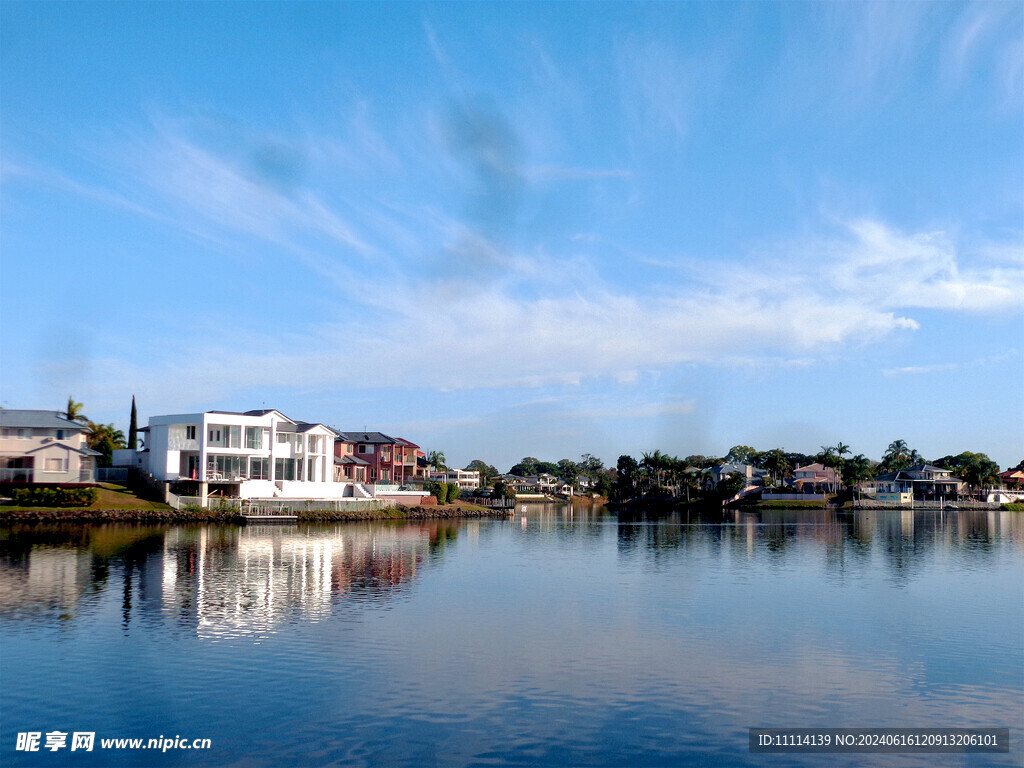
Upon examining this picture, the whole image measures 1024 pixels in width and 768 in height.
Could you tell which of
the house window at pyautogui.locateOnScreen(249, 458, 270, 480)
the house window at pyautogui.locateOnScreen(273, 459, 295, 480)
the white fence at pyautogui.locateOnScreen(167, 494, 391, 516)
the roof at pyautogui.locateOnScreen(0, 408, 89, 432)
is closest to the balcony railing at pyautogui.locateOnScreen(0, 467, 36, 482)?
the roof at pyautogui.locateOnScreen(0, 408, 89, 432)

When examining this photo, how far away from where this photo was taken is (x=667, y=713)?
1833 cm

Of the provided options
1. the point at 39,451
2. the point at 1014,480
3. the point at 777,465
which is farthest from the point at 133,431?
the point at 1014,480

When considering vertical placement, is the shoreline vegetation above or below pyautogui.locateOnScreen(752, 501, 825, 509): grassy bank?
above

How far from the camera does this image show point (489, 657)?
920 inches

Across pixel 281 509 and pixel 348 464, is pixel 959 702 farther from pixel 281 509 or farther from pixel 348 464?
pixel 348 464

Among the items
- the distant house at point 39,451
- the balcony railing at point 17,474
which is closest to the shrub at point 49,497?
the balcony railing at point 17,474

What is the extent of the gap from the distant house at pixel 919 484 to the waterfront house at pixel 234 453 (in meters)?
114

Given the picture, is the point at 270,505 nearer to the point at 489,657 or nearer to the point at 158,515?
the point at 158,515

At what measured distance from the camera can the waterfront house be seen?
84.1 meters

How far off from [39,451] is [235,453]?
59.7 ft

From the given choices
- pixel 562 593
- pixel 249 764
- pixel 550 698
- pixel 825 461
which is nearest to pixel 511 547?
pixel 562 593

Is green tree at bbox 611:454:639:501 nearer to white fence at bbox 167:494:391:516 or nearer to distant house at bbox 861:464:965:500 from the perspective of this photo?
distant house at bbox 861:464:965:500

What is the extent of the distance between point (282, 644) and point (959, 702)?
18466 millimetres

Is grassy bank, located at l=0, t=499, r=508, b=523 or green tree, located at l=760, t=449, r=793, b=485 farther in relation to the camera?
green tree, located at l=760, t=449, r=793, b=485
